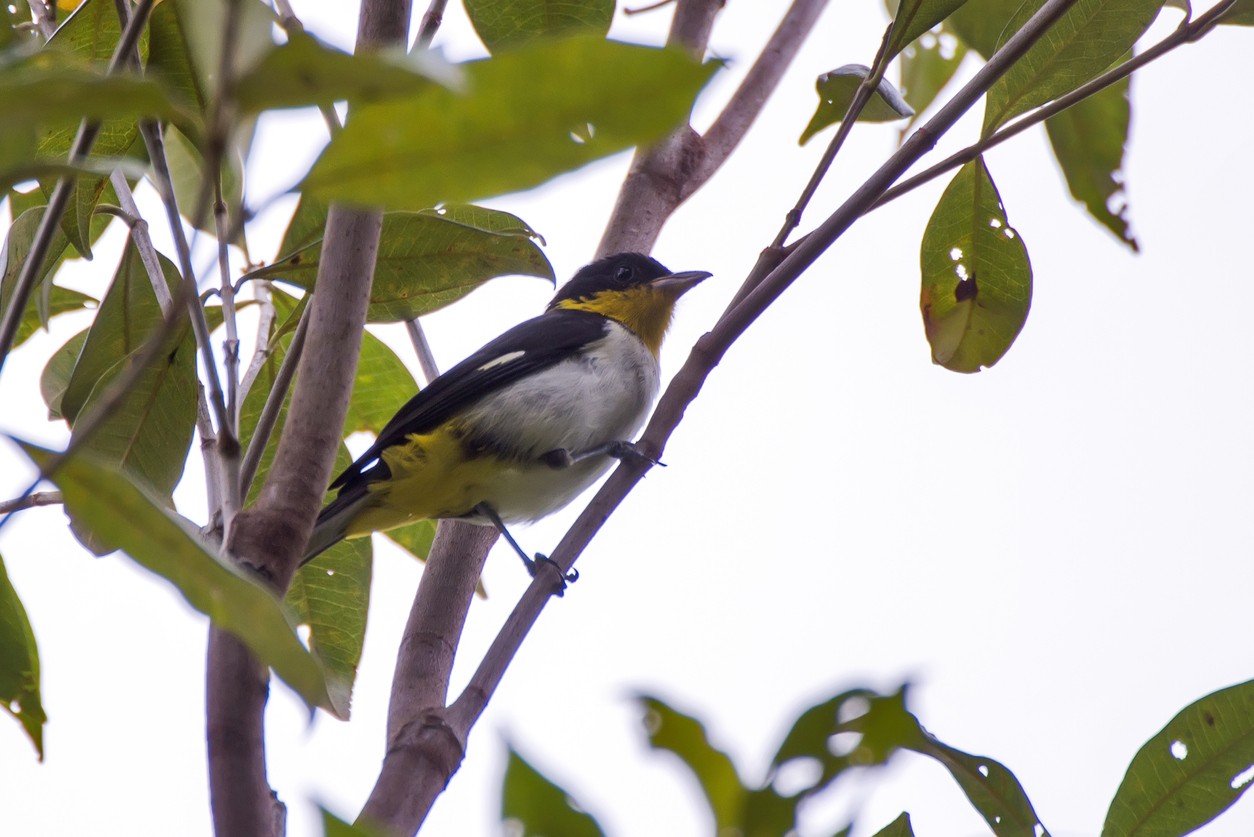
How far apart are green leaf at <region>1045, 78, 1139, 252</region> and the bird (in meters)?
A: 1.03

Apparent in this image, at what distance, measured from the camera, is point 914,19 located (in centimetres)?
217

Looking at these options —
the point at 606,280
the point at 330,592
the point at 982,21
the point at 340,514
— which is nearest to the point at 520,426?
the point at 340,514

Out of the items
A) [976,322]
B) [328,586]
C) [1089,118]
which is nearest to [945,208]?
[976,322]

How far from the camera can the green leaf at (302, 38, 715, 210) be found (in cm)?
84

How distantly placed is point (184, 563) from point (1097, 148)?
2.43 m

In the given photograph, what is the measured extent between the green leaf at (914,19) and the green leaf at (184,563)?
1.49m

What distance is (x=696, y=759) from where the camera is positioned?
852 mm

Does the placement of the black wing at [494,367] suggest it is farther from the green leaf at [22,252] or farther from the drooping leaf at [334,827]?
the drooping leaf at [334,827]

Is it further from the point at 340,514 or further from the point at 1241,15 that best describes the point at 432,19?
the point at 340,514

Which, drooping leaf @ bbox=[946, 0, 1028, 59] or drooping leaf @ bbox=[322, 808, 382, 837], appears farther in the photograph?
drooping leaf @ bbox=[946, 0, 1028, 59]

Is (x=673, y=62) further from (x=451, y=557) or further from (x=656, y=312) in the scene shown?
(x=656, y=312)

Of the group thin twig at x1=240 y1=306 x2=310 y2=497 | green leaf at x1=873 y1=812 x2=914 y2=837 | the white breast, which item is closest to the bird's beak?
the white breast

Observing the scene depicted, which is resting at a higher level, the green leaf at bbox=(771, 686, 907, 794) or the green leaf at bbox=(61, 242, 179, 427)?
the green leaf at bbox=(61, 242, 179, 427)

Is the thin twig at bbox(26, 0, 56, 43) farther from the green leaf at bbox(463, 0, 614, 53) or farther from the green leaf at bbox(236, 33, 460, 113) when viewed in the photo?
the green leaf at bbox(236, 33, 460, 113)
